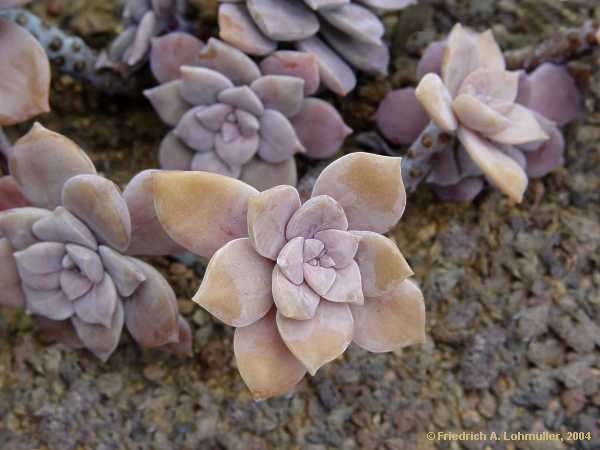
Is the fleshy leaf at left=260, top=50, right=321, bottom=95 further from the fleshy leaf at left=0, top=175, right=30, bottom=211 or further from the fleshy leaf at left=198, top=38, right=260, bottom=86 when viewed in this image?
the fleshy leaf at left=0, top=175, right=30, bottom=211

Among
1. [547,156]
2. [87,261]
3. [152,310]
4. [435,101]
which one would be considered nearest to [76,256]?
[87,261]

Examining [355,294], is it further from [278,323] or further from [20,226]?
[20,226]

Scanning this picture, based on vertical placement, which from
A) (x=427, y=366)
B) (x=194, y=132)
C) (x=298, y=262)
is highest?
(x=298, y=262)

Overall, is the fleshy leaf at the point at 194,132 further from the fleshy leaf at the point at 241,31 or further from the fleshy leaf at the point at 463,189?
the fleshy leaf at the point at 463,189

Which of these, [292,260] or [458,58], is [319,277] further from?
[458,58]

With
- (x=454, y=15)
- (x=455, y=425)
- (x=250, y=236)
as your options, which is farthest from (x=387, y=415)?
(x=454, y=15)

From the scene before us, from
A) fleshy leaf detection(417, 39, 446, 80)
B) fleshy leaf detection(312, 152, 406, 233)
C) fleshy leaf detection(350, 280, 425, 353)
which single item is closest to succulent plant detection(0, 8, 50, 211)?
fleshy leaf detection(312, 152, 406, 233)

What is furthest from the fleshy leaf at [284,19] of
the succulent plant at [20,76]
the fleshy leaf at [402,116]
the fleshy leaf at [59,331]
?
the fleshy leaf at [59,331]
